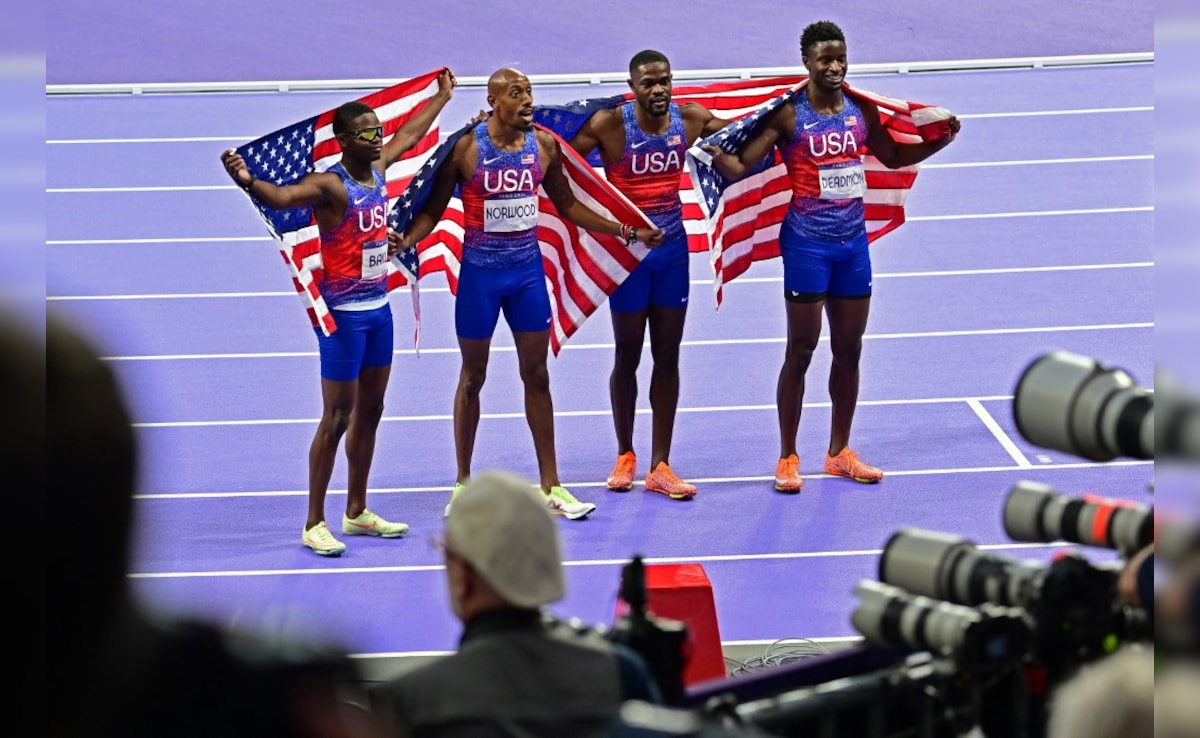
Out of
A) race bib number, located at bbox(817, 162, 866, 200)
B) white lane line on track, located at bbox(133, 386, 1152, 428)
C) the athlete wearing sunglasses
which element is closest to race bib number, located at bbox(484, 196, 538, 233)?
the athlete wearing sunglasses

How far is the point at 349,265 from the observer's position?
7484 millimetres

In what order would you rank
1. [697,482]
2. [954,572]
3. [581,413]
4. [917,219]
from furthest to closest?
1. [917,219]
2. [581,413]
3. [697,482]
4. [954,572]

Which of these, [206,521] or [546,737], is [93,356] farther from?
[206,521]

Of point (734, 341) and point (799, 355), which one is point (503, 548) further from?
point (734, 341)

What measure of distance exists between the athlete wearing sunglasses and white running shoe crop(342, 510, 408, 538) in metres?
0.31

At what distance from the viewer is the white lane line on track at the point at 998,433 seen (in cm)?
870

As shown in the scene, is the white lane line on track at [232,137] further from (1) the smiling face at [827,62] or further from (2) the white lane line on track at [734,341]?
(1) the smiling face at [827,62]

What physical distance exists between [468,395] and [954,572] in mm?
5211

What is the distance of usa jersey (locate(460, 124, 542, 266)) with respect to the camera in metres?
7.80

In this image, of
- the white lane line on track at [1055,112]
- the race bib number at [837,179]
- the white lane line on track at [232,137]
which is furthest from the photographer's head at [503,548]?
the white lane line on track at [1055,112]

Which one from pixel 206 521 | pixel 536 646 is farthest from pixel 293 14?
pixel 536 646

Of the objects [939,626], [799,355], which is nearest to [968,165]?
[799,355]

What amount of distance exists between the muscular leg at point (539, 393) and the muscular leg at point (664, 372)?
23.3 inches

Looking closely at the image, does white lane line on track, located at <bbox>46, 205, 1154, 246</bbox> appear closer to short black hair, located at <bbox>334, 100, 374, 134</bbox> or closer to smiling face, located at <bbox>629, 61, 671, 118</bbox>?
smiling face, located at <bbox>629, 61, 671, 118</bbox>
